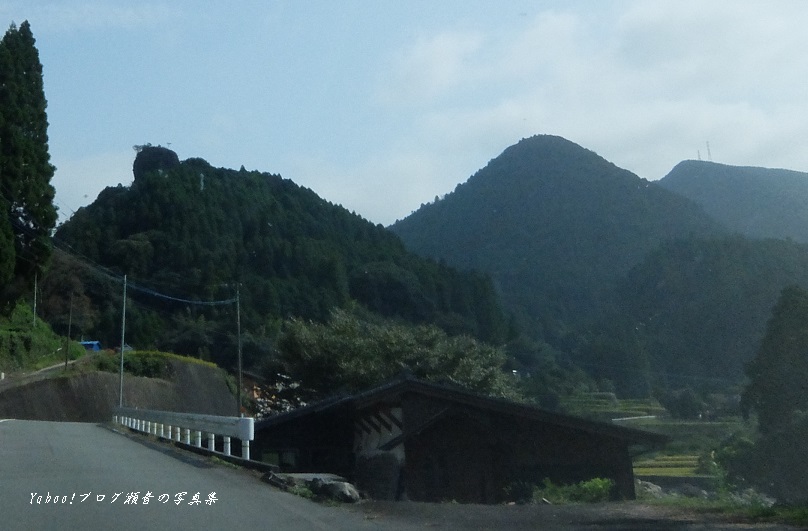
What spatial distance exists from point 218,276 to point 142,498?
69.6 metres

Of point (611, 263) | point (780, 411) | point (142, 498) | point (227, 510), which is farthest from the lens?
point (611, 263)

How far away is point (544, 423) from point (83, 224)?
226 ft

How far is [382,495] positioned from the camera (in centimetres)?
2081

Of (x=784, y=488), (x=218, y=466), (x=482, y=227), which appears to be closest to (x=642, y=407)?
(x=784, y=488)

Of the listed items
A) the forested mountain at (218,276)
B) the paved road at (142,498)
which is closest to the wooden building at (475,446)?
the paved road at (142,498)

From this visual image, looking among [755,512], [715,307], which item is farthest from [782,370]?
[715,307]

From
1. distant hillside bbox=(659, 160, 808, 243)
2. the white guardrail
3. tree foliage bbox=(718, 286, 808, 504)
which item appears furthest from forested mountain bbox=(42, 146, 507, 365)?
tree foliage bbox=(718, 286, 808, 504)

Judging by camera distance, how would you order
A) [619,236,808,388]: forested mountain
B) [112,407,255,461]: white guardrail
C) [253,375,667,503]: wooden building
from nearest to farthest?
[112,407,255,461]: white guardrail
[253,375,667,503]: wooden building
[619,236,808,388]: forested mountain

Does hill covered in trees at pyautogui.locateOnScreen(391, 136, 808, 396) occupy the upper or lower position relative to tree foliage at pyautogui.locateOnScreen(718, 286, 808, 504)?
upper

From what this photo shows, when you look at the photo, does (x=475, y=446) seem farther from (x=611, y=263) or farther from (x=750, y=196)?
(x=611, y=263)

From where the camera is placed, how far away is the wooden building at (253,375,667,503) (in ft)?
66.9

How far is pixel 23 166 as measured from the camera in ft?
104

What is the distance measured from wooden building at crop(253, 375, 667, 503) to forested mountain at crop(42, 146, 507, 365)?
131 ft

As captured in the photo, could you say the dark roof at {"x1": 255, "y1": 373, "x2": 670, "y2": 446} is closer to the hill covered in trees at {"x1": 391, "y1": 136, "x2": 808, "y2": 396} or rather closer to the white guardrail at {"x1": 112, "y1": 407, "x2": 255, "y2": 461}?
the white guardrail at {"x1": 112, "y1": 407, "x2": 255, "y2": 461}
